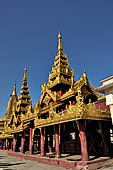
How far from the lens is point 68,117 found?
13219mm

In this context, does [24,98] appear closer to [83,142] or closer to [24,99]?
[24,99]

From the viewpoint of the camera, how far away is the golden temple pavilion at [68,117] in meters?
12.6

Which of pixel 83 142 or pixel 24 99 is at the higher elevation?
pixel 24 99

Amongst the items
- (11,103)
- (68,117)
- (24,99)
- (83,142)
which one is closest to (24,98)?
(24,99)

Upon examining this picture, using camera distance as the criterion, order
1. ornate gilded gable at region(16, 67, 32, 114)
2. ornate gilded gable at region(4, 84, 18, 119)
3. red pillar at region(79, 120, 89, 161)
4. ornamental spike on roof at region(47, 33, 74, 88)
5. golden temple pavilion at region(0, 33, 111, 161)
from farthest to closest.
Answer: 1. ornate gilded gable at region(4, 84, 18, 119)
2. ornate gilded gable at region(16, 67, 32, 114)
3. ornamental spike on roof at region(47, 33, 74, 88)
4. golden temple pavilion at region(0, 33, 111, 161)
5. red pillar at region(79, 120, 89, 161)

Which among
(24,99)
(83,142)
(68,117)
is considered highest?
(24,99)

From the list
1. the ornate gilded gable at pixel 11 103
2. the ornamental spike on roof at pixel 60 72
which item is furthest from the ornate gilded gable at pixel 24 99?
the ornate gilded gable at pixel 11 103

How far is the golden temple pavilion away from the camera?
12625 mm

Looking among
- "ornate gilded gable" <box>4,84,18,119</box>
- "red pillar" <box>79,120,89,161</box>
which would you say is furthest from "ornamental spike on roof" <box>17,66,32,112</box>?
"red pillar" <box>79,120,89,161</box>

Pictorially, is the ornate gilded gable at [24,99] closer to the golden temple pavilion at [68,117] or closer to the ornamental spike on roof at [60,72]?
the golden temple pavilion at [68,117]

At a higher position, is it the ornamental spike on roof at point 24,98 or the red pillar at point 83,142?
the ornamental spike on roof at point 24,98

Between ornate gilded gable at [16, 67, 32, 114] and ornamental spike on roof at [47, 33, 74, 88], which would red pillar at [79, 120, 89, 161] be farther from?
ornate gilded gable at [16, 67, 32, 114]

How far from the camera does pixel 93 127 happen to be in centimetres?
1662

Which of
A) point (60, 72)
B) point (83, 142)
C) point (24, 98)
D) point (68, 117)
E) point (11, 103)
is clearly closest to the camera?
point (83, 142)
